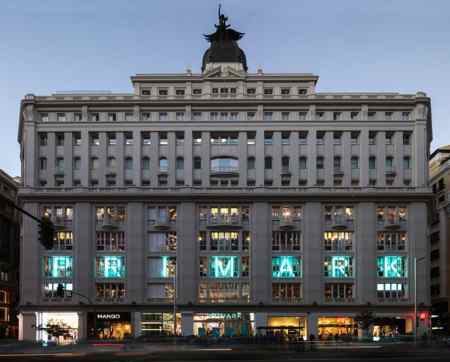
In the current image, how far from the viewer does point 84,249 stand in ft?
369

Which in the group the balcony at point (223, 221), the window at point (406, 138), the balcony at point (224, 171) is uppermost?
the window at point (406, 138)

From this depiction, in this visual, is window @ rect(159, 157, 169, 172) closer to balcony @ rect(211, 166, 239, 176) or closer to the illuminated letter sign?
balcony @ rect(211, 166, 239, 176)

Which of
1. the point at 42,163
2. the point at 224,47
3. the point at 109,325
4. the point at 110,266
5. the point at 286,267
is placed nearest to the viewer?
the point at 109,325

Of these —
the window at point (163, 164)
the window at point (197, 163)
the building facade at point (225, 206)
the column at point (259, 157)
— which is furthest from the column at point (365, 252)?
the window at point (163, 164)

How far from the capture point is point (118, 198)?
374 ft

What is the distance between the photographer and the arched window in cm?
11675

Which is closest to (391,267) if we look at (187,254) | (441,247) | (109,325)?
(187,254)

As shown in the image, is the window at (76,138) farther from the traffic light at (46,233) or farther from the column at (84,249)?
the traffic light at (46,233)

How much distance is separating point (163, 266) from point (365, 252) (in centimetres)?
3056

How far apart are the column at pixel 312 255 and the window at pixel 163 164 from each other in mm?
22871

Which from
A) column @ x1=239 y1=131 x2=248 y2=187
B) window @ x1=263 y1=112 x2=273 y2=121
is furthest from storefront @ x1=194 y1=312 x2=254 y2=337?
window @ x1=263 y1=112 x2=273 y2=121

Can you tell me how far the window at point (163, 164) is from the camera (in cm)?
11694

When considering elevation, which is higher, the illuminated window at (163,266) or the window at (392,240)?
the window at (392,240)

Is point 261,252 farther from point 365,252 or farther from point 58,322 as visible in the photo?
point 58,322
